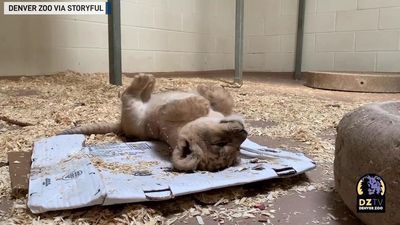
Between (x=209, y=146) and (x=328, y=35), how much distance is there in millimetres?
3825

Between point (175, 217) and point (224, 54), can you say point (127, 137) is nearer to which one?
point (175, 217)

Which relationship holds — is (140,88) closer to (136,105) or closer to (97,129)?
(136,105)

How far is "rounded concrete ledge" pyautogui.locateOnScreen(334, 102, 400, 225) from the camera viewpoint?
729mm

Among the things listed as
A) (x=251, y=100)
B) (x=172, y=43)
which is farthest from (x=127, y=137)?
(x=172, y=43)

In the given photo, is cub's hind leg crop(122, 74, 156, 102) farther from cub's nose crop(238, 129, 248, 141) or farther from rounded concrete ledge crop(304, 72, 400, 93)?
rounded concrete ledge crop(304, 72, 400, 93)

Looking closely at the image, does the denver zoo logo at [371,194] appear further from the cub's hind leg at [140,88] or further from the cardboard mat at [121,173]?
the cub's hind leg at [140,88]

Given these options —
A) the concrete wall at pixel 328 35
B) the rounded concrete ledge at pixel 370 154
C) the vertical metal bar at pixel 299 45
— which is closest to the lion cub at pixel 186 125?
the rounded concrete ledge at pixel 370 154

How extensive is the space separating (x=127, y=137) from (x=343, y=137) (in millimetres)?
846

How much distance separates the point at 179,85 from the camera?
3.19 m

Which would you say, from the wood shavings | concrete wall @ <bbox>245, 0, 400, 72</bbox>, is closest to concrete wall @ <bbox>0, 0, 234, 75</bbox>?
concrete wall @ <bbox>245, 0, 400, 72</bbox>

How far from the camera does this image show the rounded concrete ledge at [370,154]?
73 centimetres

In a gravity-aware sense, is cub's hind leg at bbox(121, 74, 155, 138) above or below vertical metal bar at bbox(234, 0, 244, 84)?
below

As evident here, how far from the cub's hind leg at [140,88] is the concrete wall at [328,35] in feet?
10.8

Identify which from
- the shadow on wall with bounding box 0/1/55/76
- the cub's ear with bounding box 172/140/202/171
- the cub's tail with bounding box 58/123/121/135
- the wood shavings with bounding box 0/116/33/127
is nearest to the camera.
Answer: the cub's ear with bounding box 172/140/202/171
